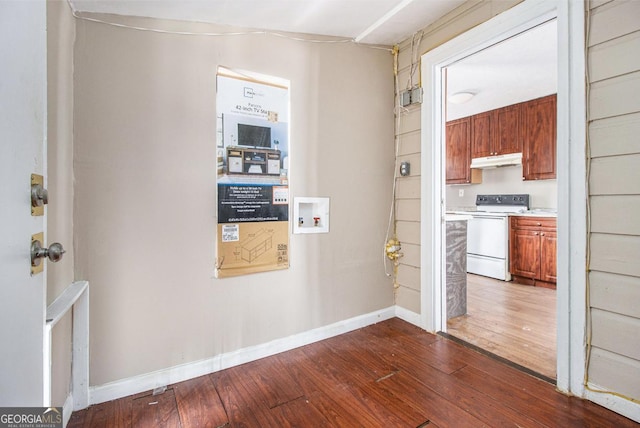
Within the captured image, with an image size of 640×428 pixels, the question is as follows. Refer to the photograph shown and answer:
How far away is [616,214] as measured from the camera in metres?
1.50

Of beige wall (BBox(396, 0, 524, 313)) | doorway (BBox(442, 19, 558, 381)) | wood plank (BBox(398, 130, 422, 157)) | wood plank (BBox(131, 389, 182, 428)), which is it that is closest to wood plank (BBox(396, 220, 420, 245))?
beige wall (BBox(396, 0, 524, 313))

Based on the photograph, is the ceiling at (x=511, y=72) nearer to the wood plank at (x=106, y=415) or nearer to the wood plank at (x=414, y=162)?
the wood plank at (x=414, y=162)

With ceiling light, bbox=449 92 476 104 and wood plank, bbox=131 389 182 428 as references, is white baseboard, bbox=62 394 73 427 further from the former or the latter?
ceiling light, bbox=449 92 476 104

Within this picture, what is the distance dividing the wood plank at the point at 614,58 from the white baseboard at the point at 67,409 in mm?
3197

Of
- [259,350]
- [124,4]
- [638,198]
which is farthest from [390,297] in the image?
[124,4]

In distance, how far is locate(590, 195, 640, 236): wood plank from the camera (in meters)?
1.45

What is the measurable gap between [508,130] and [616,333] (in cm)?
367

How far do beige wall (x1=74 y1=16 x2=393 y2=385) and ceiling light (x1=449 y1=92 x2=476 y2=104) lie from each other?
209 cm

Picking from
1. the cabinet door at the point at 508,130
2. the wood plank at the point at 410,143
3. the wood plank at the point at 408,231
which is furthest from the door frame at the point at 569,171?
the cabinet door at the point at 508,130

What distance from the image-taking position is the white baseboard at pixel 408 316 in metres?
2.60

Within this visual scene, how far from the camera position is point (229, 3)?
69.0 inches

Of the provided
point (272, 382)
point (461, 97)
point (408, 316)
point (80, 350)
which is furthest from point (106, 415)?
point (461, 97)

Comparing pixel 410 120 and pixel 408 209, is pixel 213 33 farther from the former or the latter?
pixel 408 209

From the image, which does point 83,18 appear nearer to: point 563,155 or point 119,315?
point 119,315
